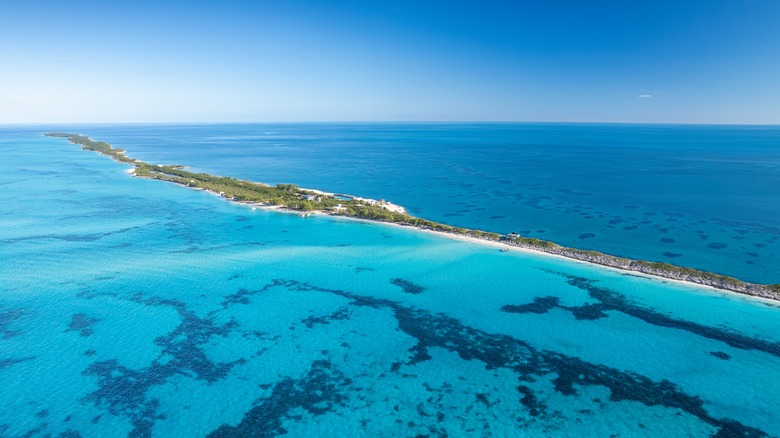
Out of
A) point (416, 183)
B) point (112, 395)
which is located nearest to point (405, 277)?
point (112, 395)

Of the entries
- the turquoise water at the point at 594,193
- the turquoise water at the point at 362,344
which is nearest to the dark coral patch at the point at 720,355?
the turquoise water at the point at 362,344

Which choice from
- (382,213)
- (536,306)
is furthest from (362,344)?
(382,213)

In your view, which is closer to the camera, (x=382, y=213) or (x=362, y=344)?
(x=362, y=344)

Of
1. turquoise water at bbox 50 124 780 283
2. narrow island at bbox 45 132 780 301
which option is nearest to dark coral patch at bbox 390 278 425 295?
narrow island at bbox 45 132 780 301

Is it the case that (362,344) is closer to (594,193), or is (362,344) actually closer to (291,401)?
(291,401)

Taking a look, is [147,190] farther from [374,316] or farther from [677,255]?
[677,255]

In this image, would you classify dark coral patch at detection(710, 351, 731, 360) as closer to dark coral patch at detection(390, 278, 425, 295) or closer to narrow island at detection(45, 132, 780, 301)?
narrow island at detection(45, 132, 780, 301)

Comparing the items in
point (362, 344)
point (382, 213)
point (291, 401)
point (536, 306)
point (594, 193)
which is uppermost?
point (594, 193)
